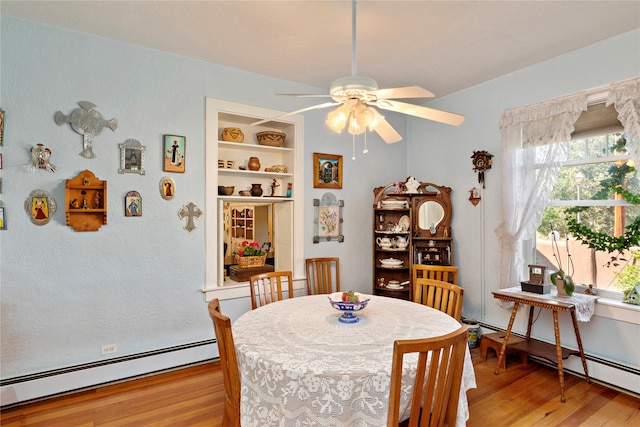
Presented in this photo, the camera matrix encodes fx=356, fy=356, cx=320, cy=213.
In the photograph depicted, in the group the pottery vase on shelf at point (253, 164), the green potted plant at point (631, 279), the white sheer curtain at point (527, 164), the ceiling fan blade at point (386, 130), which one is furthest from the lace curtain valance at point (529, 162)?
the pottery vase on shelf at point (253, 164)

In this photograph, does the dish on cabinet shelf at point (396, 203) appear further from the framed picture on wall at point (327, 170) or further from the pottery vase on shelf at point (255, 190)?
the pottery vase on shelf at point (255, 190)

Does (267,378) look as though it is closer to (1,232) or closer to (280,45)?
(1,232)

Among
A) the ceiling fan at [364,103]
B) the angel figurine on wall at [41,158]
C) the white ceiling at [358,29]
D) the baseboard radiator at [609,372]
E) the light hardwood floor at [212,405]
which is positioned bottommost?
the light hardwood floor at [212,405]

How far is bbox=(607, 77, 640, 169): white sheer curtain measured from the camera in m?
2.50

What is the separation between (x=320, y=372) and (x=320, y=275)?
2237 mm

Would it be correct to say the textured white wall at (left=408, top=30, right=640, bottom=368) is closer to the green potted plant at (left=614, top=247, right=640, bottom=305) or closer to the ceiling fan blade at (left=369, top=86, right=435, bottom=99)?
the green potted plant at (left=614, top=247, right=640, bottom=305)

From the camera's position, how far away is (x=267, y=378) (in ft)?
4.96

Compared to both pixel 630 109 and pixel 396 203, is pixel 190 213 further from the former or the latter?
pixel 630 109

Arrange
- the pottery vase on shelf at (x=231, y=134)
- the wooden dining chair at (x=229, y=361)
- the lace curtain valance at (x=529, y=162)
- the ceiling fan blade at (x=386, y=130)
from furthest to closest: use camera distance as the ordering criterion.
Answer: the pottery vase on shelf at (x=231, y=134) < the lace curtain valance at (x=529, y=162) < the ceiling fan blade at (x=386, y=130) < the wooden dining chair at (x=229, y=361)

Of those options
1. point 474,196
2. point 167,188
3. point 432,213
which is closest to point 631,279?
point 474,196

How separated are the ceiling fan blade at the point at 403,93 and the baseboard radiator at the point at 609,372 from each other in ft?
8.38

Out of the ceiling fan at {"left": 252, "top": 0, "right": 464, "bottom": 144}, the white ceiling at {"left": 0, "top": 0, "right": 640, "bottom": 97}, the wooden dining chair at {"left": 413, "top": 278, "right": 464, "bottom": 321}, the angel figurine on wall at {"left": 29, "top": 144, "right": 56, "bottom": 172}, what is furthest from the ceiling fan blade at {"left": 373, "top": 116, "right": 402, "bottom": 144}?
the angel figurine on wall at {"left": 29, "top": 144, "right": 56, "bottom": 172}

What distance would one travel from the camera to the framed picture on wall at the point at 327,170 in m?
3.75

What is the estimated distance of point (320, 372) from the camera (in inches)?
56.9
